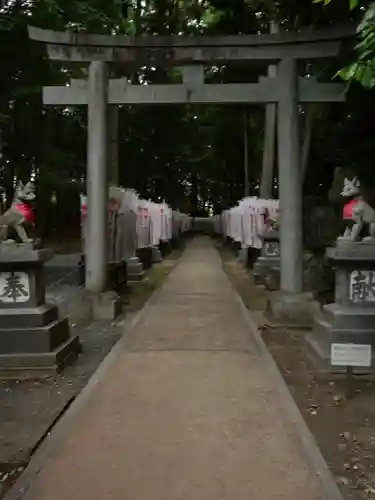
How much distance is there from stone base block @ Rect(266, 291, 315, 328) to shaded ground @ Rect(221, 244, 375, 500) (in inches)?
53.3

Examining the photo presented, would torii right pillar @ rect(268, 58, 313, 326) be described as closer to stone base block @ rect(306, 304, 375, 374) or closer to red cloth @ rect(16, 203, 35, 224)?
stone base block @ rect(306, 304, 375, 374)

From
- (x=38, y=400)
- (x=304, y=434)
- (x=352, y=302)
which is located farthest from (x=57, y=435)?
(x=352, y=302)

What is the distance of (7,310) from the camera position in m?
7.72

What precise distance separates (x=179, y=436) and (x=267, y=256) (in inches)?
508

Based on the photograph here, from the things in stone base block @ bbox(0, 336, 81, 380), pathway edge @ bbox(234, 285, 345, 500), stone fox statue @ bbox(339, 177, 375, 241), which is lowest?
pathway edge @ bbox(234, 285, 345, 500)

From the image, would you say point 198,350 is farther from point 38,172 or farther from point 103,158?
point 38,172

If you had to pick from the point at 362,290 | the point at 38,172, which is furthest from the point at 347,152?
the point at 38,172

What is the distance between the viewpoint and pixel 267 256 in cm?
1794

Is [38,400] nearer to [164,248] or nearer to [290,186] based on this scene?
[290,186]

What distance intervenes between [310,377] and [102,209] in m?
5.68

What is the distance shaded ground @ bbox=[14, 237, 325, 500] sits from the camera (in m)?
4.28

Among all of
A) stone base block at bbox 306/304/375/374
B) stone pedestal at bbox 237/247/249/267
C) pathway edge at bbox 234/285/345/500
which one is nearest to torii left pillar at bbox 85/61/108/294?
pathway edge at bbox 234/285/345/500

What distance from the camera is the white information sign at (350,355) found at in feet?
22.4

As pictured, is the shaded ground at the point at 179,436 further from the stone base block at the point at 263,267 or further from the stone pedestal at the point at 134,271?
the stone pedestal at the point at 134,271
